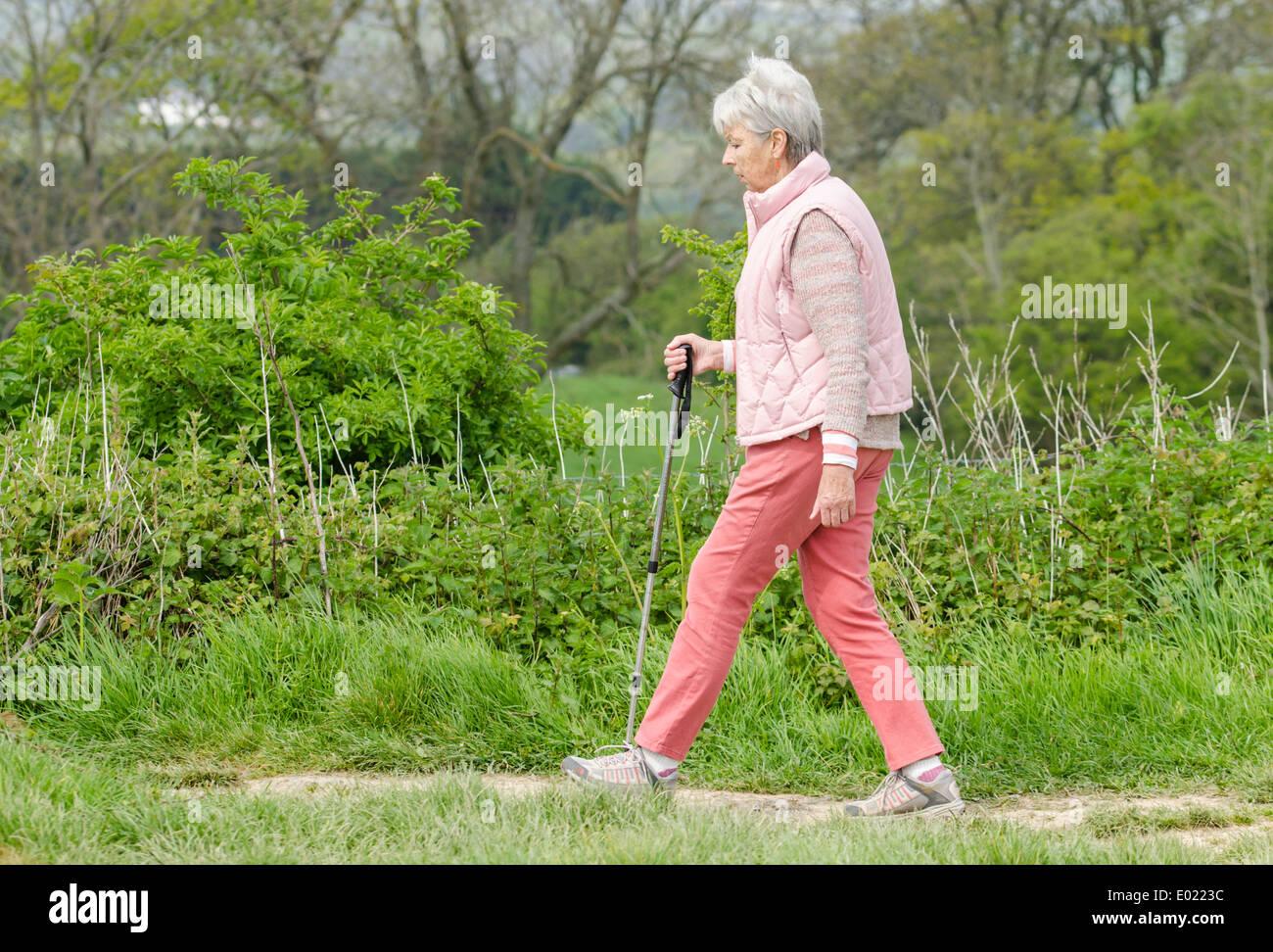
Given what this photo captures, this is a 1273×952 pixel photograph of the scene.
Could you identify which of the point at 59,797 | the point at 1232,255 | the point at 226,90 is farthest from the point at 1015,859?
the point at 1232,255

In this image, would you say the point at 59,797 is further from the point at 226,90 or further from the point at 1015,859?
the point at 226,90

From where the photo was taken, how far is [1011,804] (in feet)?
13.3

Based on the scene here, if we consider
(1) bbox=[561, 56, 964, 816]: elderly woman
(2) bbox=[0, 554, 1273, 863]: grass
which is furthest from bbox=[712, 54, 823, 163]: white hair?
(2) bbox=[0, 554, 1273, 863]: grass

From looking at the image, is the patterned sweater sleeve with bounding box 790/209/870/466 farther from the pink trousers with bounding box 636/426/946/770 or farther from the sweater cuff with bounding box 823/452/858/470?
the pink trousers with bounding box 636/426/946/770

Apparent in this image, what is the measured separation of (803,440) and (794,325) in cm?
32

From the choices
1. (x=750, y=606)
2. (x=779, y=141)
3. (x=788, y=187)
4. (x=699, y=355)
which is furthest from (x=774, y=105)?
(x=750, y=606)

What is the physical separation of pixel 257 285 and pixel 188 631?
2120 mm

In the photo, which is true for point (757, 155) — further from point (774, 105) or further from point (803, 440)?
point (803, 440)

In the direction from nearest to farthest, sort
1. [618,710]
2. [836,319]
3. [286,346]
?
1. [836,319]
2. [618,710]
3. [286,346]

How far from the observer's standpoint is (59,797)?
3588 mm

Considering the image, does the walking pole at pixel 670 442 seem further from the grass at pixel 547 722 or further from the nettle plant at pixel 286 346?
the nettle plant at pixel 286 346

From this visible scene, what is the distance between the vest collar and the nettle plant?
2.55 meters

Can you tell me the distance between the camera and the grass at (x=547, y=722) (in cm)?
366

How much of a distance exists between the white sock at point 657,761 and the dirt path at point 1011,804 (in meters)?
0.15
